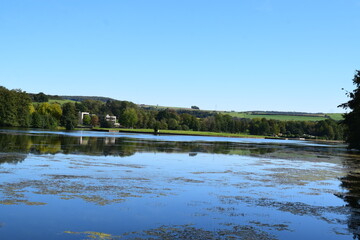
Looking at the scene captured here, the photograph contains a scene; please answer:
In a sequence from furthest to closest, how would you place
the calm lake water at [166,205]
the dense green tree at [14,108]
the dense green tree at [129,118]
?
1. the dense green tree at [129,118]
2. the dense green tree at [14,108]
3. the calm lake water at [166,205]

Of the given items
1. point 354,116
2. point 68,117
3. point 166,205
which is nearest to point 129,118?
point 68,117

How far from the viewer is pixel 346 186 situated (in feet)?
78.8

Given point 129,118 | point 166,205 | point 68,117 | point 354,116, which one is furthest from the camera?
point 129,118

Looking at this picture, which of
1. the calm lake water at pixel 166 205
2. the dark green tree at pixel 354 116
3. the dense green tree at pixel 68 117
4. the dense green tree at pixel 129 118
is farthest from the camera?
the dense green tree at pixel 129 118

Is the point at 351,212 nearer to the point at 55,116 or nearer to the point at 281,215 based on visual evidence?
the point at 281,215

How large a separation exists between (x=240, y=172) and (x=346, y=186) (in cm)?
728

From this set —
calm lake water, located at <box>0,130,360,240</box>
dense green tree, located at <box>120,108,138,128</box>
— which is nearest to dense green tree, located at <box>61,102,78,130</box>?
dense green tree, located at <box>120,108,138,128</box>

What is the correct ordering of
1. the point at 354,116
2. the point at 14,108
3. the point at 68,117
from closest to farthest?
the point at 354,116 < the point at 14,108 < the point at 68,117

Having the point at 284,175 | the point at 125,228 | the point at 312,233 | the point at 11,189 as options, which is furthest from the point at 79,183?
the point at 284,175

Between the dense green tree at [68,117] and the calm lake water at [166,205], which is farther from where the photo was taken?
the dense green tree at [68,117]

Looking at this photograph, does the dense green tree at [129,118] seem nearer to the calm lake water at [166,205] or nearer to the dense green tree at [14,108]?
the dense green tree at [14,108]

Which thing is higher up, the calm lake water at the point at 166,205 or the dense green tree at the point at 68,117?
the dense green tree at the point at 68,117

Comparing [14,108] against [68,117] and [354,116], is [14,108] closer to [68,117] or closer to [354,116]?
[68,117]

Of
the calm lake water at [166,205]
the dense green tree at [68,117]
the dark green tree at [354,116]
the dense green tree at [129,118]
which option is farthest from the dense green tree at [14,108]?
the calm lake water at [166,205]
